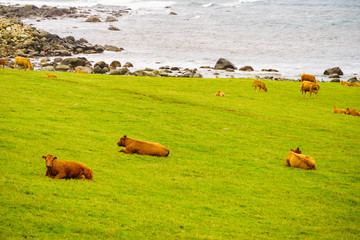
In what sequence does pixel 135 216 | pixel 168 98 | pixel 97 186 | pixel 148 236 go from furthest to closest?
pixel 168 98 → pixel 97 186 → pixel 135 216 → pixel 148 236

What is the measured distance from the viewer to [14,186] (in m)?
8.70

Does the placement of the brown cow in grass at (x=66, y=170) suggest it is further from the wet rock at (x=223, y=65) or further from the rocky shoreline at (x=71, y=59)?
the wet rock at (x=223, y=65)

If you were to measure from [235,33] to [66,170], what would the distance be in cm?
9808

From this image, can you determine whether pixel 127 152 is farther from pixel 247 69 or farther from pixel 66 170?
pixel 247 69

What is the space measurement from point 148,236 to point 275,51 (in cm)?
7907


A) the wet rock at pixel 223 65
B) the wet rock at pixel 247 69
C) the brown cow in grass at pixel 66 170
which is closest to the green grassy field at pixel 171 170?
the brown cow in grass at pixel 66 170

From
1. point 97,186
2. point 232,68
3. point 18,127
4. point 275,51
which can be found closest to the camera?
point 97,186

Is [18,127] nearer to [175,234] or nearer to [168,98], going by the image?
[175,234]

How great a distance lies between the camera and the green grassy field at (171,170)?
7.96 m

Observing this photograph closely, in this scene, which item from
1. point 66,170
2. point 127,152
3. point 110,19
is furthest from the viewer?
point 110,19

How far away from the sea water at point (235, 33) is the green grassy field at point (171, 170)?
36.8 m

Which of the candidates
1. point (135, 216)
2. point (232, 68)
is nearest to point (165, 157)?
point (135, 216)

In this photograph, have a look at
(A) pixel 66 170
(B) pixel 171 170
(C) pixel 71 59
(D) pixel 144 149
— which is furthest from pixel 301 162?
(C) pixel 71 59

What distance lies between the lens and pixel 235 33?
104 m
